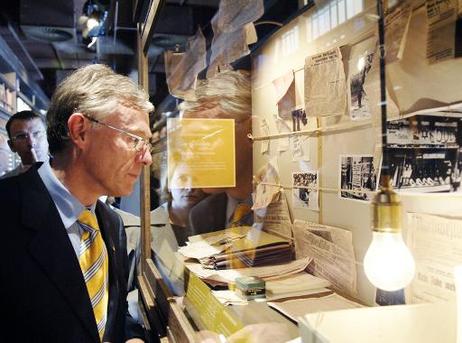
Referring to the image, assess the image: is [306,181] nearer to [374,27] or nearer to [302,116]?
[302,116]

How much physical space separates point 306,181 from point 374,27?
0.55m

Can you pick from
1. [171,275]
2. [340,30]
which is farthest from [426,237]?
[171,275]

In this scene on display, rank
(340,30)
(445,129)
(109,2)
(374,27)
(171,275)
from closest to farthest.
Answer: (445,129), (374,27), (340,30), (171,275), (109,2)

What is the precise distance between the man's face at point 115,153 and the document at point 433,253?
102 cm

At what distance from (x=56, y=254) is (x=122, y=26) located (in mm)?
2082

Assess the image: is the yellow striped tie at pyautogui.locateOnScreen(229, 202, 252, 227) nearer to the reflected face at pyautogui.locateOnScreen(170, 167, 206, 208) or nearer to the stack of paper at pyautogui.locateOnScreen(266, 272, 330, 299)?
the reflected face at pyautogui.locateOnScreen(170, 167, 206, 208)

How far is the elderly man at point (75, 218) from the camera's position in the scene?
119 cm

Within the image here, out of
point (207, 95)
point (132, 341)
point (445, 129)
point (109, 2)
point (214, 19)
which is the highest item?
point (109, 2)

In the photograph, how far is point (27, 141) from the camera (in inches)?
133

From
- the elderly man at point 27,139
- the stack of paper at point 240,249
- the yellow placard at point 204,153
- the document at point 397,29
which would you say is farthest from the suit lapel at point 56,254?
the elderly man at point 27,139

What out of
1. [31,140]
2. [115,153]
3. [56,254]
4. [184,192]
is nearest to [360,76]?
[115,153]

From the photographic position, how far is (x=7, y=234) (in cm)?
122

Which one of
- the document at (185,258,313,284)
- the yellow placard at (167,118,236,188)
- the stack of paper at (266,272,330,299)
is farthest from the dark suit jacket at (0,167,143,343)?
the yellow placard at (167,118,236,188)

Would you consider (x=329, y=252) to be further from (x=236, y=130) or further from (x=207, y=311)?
(x=236, y=130)
